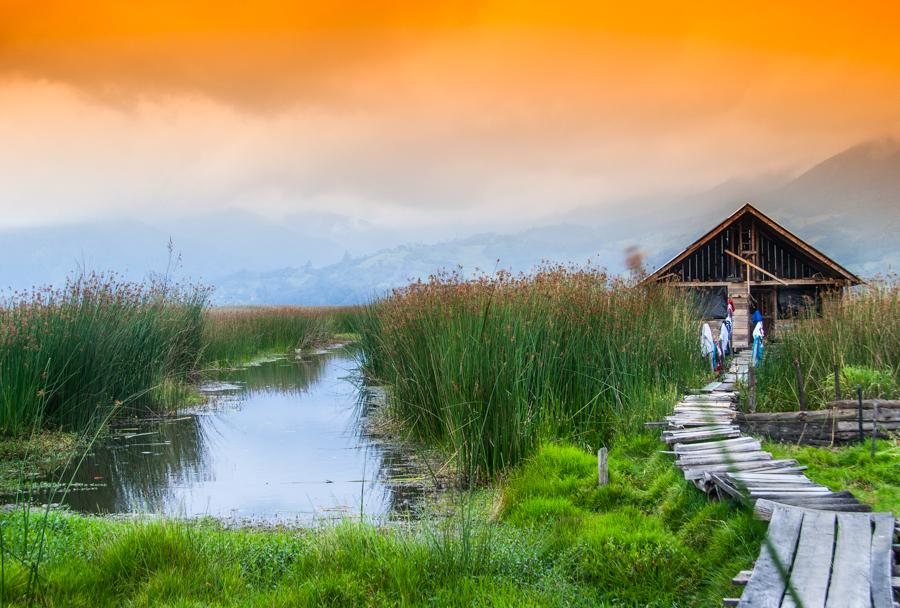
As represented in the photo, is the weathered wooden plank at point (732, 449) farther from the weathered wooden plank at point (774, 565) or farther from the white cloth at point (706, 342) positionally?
the white cloth at point (706, 342)

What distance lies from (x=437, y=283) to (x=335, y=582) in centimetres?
556

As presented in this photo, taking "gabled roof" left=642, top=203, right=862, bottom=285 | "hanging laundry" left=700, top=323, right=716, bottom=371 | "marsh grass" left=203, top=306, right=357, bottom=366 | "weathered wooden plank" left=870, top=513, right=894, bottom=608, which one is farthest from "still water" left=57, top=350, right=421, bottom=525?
"gabled roof" left=642, top=203, right=862, bottom=285

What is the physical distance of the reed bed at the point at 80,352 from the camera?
8492 millimetres

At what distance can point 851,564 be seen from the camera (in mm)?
3545

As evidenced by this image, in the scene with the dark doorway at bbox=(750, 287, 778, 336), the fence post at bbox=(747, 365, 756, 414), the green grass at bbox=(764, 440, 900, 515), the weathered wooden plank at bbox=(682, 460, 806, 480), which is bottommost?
the green grass at bbox=(764, 440, 900, 515)

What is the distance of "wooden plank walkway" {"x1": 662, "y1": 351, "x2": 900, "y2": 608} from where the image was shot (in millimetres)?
3252

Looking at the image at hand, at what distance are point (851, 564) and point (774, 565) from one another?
859 millimetres

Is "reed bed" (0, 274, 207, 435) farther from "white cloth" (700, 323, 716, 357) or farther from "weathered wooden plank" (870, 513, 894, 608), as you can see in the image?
"white cloth" (700, 323, 716, 357)

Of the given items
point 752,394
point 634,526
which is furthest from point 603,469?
point 752,394

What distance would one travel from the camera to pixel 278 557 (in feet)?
15.5

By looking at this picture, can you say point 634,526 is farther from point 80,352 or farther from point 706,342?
point 80,352

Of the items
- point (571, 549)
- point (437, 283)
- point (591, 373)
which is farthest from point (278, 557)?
point (437, 283)

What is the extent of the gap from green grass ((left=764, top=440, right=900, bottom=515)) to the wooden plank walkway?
608mm

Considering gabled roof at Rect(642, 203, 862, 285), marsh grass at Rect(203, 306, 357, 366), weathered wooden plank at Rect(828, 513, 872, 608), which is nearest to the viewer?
weathered wooden plank at Rect(828, 513, 872, 608)
